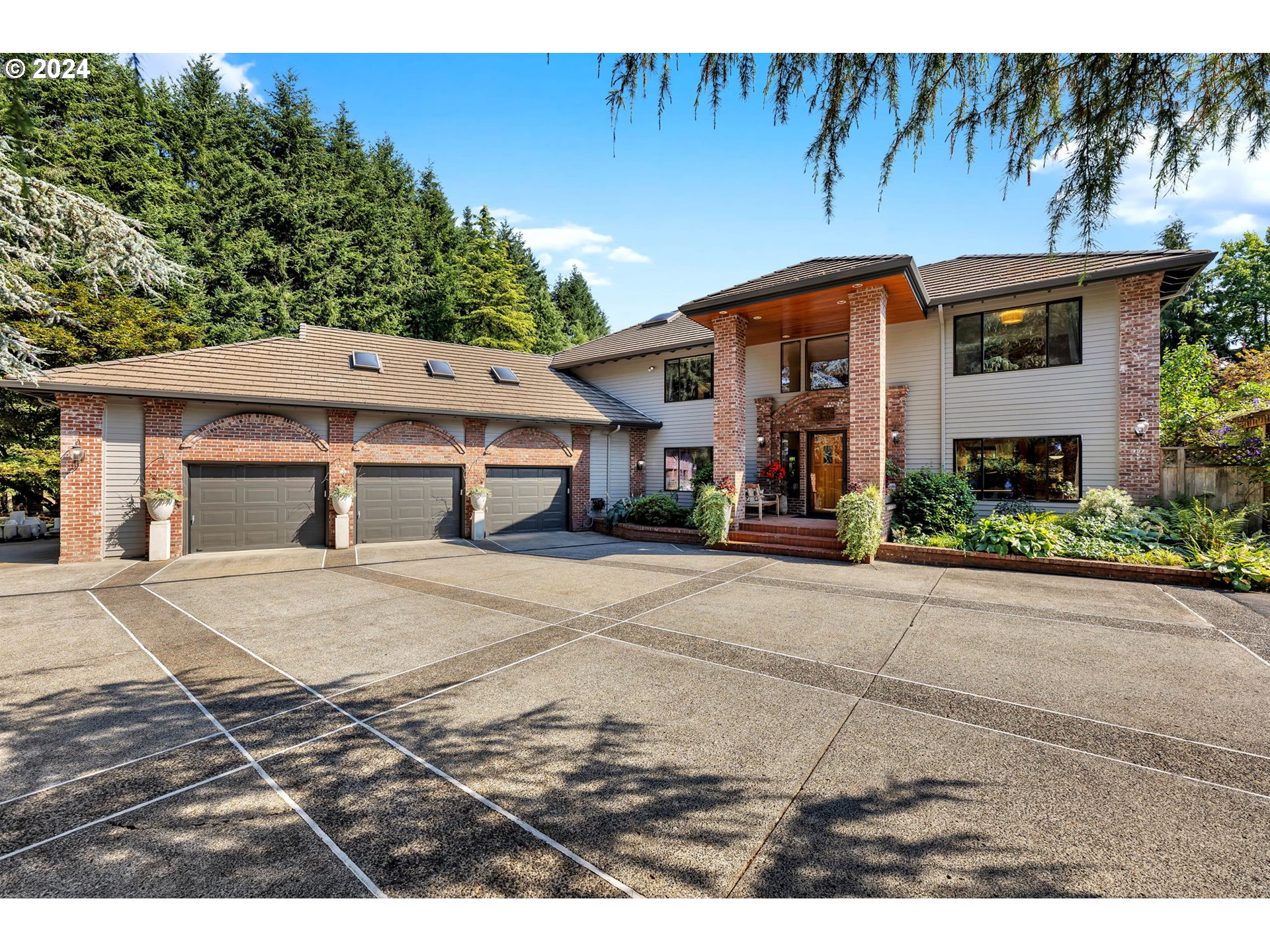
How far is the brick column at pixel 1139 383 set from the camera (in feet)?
33.4

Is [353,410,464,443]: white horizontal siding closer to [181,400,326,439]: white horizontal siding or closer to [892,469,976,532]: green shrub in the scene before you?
[181,400,326,439]: white horizontal siding

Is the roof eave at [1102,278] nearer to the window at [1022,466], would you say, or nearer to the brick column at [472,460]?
the window at [1022,466]

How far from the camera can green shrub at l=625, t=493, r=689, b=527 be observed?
46.5 feet

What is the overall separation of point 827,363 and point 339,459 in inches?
498

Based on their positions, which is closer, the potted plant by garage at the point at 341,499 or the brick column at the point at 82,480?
the brick column at the point at 82,480

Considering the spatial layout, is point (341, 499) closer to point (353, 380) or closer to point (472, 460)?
point (353, 380)

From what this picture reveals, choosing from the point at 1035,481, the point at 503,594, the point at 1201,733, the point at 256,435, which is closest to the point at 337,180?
the point at 256,435

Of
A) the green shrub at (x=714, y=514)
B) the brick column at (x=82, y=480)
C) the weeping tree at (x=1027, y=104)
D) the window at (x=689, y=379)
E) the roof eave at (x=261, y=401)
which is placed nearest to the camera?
the weeping tree at (x=1027, y=104)

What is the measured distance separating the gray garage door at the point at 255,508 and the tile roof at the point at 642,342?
952 cm

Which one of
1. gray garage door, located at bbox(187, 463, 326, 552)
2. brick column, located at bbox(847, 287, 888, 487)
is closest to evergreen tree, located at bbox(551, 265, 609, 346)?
gray garage door, located at bbox(187, 463, 326, 552)

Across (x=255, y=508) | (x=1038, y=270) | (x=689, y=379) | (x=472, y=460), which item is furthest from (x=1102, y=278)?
(x=255, y=508)

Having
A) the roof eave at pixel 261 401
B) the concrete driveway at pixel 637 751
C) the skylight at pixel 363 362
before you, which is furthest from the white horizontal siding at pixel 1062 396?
the skylight at pixel 363 362

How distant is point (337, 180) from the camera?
25703mm
